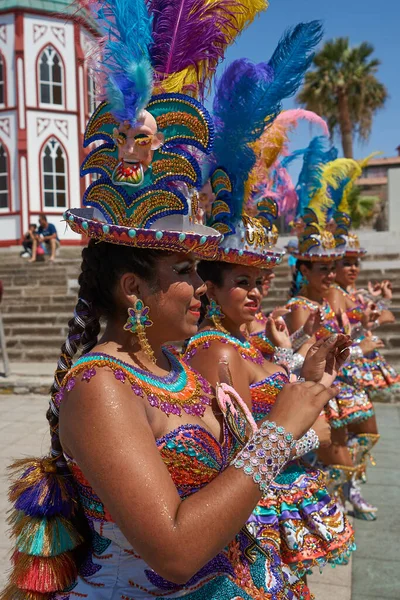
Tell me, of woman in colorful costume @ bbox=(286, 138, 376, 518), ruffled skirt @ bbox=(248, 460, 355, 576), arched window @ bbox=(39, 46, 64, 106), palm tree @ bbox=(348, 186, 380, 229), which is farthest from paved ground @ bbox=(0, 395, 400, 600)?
palm tree @ bbox=(348, 186, 380, 229)

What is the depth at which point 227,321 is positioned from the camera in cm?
299

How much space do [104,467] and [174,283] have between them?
59 centimetres

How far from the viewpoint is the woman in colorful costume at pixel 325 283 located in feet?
15.2

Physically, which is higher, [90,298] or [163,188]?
[163,188]

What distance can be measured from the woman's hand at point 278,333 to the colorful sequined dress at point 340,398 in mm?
1202

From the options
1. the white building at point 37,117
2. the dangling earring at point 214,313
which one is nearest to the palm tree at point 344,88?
the white building at point 37,117

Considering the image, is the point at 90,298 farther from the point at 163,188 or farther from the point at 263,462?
the point at 263,462

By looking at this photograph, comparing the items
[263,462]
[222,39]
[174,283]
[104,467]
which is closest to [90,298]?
[174,283]

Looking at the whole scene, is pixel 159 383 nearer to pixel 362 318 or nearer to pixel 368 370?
pixel 362 318

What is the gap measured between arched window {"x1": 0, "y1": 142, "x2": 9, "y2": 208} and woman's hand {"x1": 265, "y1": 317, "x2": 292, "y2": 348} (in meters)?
19.8

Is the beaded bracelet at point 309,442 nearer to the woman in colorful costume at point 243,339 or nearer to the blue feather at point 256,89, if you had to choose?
the woman in colorful costume at point 243,339

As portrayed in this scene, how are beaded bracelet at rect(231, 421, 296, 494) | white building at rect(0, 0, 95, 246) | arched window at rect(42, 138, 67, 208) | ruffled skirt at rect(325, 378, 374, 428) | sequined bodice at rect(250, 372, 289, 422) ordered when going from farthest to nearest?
arched window at rect(42, 138, 67, 208) < white building at rect(0, 0, 95, 246) < ruffled skirt at rect(325, 378, 374, 428) < sequined bodice at rect(250, 372, 289, 422) < beaded bracelet at rect(231, 421, 296, 494)

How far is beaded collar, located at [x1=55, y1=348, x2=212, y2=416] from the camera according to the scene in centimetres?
161

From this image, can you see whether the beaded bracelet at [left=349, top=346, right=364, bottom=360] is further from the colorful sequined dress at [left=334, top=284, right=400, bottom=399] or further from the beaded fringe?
the beaded fringe
